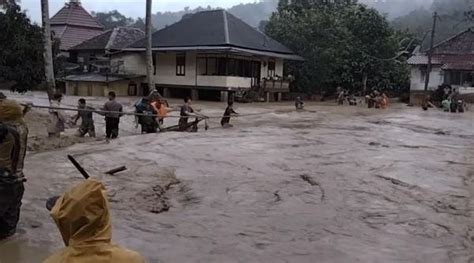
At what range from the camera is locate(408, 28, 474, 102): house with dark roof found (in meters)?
39.2

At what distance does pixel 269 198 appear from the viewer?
9078mm

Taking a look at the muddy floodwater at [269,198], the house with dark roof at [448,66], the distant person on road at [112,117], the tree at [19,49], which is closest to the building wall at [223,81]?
the house with dark roof at [448,66]

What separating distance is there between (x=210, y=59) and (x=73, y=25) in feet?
56.5

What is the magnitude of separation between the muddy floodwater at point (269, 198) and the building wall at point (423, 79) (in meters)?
25.4

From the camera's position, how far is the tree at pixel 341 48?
37.8 meters

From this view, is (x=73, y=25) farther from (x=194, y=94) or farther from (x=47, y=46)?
(x=47, y=46)

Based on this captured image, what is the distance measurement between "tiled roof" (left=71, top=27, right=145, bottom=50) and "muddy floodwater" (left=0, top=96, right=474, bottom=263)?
26.2 m

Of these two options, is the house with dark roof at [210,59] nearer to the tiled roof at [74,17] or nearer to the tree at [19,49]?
the tiled roof at [74,17]

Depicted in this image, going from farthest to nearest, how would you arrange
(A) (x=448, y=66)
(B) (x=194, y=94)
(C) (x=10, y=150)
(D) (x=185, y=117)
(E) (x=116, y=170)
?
(A) (x=448, y=66), (B) (x=194, y=94), (D) (x=185, y=117), (E) (x=116, y=170), (C) (x=10, y=150)

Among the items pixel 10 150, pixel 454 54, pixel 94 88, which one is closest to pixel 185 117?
pixel 10 150

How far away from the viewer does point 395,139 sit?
57.7ft

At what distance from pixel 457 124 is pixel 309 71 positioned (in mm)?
15151

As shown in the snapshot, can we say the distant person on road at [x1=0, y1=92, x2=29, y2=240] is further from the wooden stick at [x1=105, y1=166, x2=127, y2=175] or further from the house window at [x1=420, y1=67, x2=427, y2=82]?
the house window at [x1=420, y1=67, x2=427, y2=82]

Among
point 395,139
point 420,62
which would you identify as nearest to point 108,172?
point 395,139
